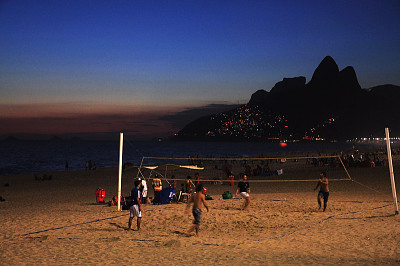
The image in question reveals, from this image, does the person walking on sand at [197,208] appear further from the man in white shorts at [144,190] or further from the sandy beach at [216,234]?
the man in white shorts at [144,190]

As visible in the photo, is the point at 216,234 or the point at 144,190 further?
the point at 144,190

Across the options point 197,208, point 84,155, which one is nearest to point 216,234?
point 197,208

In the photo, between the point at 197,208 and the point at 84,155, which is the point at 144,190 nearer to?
the point at 197,208

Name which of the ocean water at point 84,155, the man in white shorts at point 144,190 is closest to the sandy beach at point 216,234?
the man in white shorts at point 144,190

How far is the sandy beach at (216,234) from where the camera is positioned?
7363 millimetres

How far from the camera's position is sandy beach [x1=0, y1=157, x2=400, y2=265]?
7.36m

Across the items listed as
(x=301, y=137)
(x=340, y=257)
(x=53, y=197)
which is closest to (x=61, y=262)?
(x=340, y=257)

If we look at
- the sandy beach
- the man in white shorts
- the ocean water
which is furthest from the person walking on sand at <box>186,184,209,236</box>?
the ocean water

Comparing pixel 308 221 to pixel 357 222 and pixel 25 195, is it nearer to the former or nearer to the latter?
pixel 357 222

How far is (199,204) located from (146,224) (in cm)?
269

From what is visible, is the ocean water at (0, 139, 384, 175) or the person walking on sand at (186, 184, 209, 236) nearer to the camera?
the person walking on sand at (186, 184, 209, 236)

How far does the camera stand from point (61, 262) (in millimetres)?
7172

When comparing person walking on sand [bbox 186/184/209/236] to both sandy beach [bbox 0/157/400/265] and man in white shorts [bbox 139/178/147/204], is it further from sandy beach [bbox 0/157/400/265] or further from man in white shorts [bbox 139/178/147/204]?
man in white shorts [bbox 139/178/147/204]

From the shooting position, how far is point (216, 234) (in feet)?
31.7
